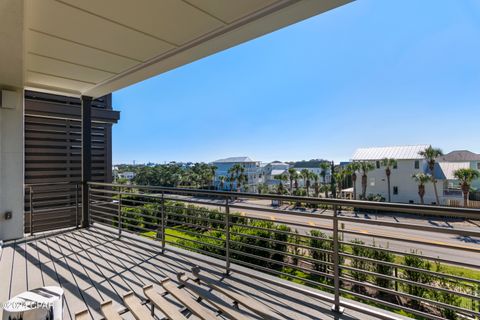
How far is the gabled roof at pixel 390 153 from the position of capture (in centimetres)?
3173

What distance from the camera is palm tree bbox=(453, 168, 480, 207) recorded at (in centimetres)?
2544

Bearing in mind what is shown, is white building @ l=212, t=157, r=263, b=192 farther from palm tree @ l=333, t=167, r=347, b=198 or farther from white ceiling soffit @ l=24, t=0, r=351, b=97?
white ceiling soffit @ l=24, t=0, r=351, b=97

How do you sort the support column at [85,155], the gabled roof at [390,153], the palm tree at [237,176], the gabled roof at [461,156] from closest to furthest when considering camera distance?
the support column at [85,155]
the gabled roof at [390,153]
the gabled roof at [461,156]
the palm tree at [237,176]

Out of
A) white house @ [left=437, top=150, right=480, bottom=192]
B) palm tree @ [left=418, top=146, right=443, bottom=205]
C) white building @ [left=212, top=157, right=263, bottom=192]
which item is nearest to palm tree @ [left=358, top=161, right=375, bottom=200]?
palm tree @ [left=418, top=146, right=443, bottom=205]

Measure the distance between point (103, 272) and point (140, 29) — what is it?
2498mm

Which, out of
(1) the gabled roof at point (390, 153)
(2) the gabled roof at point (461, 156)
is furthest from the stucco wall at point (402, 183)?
(2) the gabled roof at point (461, 156)

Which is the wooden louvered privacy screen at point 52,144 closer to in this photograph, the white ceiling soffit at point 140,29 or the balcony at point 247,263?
the balcony at point 247,263

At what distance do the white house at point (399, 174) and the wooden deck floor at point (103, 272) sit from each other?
3570cm

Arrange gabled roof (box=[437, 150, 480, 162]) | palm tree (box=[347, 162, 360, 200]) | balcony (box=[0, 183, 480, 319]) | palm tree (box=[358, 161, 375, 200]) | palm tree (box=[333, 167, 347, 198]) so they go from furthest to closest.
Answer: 1. palm tree (box=[333, 167, 347, 198])
2. gabled roof (box=[437, 150, 480, 162])
3. palm tree (box=[347, 162, 360, 200])
4. palm tree (box=[358, 161, 375, 200])
5. balcony (box=[0, 183, 480, 319])

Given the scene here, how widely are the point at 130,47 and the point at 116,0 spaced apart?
2.82 feet

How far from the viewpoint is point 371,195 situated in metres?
33.4

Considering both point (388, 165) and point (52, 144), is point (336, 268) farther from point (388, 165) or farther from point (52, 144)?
point (388, 165)

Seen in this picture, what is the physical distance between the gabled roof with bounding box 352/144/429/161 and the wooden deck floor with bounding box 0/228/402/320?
36.3 metres

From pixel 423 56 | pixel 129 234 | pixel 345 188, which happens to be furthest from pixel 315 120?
pixel 129 234
